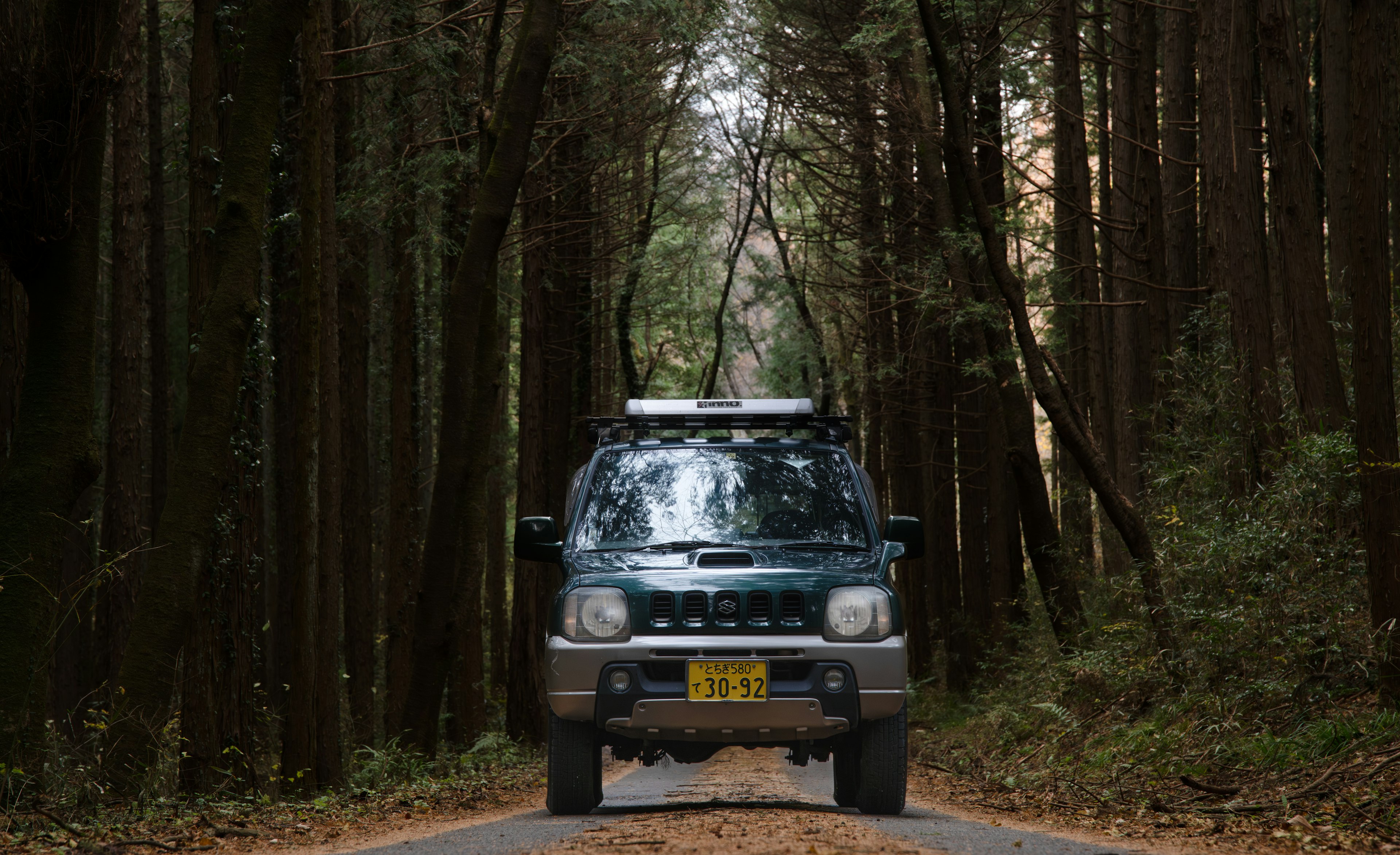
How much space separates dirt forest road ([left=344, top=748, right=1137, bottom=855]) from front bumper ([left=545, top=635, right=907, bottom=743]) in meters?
0.51

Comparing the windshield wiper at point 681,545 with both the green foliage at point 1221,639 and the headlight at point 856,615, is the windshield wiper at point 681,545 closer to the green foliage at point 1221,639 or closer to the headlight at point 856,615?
the headlight at point 856,615

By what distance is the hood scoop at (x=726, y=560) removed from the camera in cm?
730

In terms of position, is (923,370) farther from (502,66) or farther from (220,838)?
(220,838)

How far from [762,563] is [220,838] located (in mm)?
3525

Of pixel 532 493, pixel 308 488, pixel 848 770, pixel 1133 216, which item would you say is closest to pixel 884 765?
pixel 848 770

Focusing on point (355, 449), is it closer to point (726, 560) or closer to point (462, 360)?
point (462, 360)

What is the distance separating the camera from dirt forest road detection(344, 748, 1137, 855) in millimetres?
5320

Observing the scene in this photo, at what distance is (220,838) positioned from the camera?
6539mm

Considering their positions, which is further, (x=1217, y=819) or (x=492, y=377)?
(x=492, y=377)

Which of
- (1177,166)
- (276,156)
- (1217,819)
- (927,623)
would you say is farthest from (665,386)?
(1217,819)

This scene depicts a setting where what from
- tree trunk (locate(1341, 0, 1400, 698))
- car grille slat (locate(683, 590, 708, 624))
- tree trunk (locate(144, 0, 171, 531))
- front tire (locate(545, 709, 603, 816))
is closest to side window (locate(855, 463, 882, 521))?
car grille slat (locate(683, 590, 708, 624))

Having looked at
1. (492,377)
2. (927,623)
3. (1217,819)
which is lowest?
(927,623)

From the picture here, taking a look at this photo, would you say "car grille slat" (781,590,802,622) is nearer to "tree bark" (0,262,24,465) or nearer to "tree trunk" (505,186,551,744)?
"tree bark" (0,262,24,465)

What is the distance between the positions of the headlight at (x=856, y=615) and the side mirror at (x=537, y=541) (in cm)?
195
